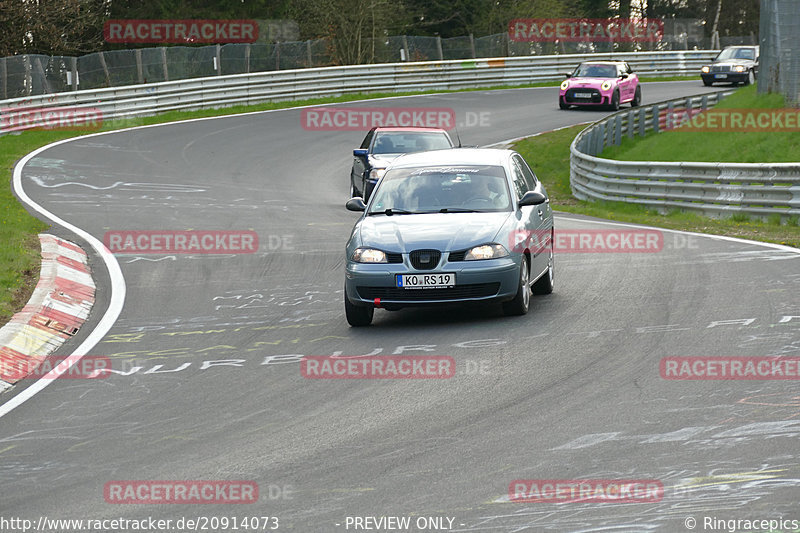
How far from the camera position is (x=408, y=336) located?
33.2ft

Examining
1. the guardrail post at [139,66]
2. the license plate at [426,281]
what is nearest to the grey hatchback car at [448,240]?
the license plate at [426,281]

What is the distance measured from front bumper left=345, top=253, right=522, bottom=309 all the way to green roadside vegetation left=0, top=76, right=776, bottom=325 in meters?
3.47

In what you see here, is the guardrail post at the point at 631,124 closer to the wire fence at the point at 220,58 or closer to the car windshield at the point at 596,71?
the car windshield at the point at 596,71

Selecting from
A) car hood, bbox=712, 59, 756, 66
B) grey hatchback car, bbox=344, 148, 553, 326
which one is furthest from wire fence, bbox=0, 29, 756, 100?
grey hatchback car, bbox=344, 148, 553, 326

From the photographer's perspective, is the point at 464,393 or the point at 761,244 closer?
the point at 464,393

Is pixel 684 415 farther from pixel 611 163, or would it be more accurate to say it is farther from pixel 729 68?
pixel 729 68

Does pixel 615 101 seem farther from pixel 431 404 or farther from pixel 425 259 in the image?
pixel 431 404

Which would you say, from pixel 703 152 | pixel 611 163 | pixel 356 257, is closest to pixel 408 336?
pixel 356 257

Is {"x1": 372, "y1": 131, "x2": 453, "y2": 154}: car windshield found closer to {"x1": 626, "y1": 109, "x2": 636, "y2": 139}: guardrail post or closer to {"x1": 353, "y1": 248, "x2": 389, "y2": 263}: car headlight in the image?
{"x1": 353, "y1": 248, "x2": 389, "y2": 263}: car headlight

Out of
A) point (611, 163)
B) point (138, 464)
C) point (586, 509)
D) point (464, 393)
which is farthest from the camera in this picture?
point (611, 163)

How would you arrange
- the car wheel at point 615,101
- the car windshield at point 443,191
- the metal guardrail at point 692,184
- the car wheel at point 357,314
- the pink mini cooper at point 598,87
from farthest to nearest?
1. the car wheel at point 615,101
2. the pink mini cooper at point 598,87
3. the metal guardrail at point 692,184
4. the car windshield at point 443,191
5. the car wheel at point 357,314

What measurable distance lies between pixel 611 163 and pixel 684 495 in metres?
18.0

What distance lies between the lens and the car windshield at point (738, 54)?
154ft

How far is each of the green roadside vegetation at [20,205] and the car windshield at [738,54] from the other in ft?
23.1
